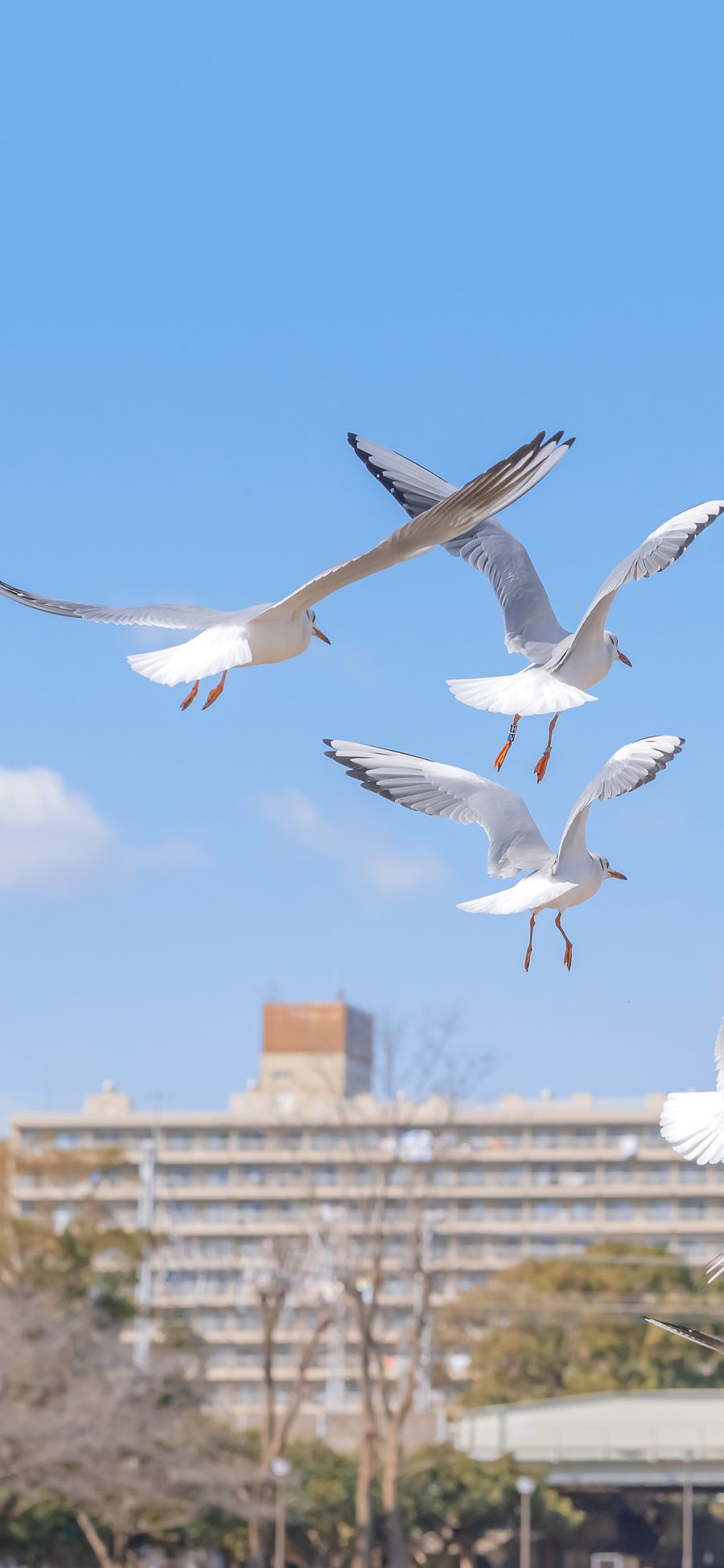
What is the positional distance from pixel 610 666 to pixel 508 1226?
2251 inches

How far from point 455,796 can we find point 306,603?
0.84 metres

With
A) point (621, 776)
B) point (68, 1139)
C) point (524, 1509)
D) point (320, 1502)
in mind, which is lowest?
point (524, 1509)

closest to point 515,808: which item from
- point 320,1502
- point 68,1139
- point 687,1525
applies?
point 320,1502

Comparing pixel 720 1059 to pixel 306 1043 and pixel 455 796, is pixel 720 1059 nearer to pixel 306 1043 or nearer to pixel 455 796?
pixel 455 796

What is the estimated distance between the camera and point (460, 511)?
4.80m

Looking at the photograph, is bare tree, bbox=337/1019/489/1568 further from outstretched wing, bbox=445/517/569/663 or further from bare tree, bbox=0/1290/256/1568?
outstretched wing, bbox=445/517/569/663

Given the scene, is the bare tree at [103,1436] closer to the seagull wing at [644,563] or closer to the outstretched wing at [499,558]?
the outstretched wing at [499,558]

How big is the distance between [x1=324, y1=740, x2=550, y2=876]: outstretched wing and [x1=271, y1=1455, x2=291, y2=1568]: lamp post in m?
21.7

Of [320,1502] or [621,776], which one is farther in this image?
[320,1502]

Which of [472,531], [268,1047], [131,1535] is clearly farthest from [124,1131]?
[472,531]

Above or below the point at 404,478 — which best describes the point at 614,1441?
below

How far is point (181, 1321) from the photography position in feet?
103

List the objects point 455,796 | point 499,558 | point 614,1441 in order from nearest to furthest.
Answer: point 455,796
point 499,558
point 614,1441

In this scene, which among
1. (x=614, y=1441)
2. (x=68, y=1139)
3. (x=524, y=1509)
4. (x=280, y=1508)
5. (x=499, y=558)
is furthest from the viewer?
(x=68, y=1139)
